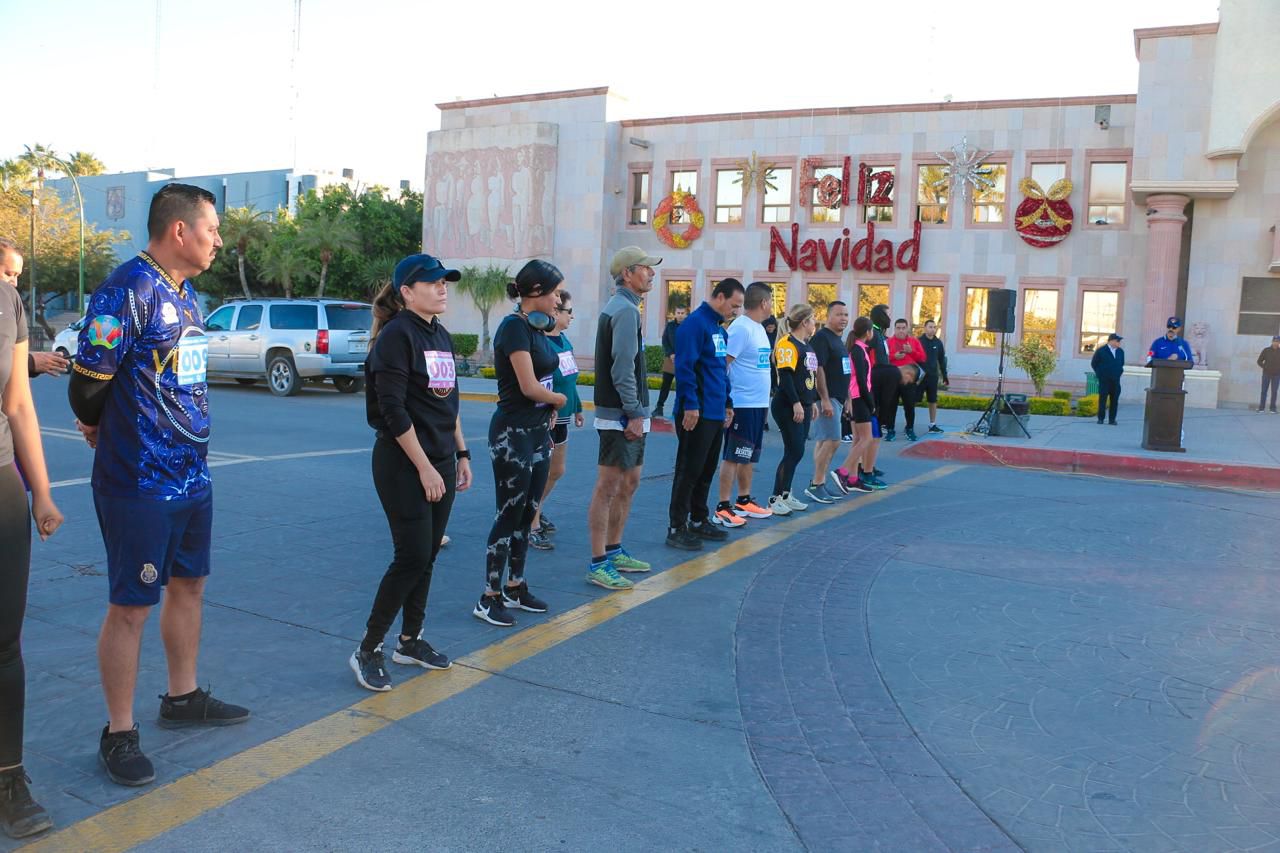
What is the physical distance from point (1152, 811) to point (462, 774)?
2429mm

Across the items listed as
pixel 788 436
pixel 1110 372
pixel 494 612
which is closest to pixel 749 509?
pixel 788 436

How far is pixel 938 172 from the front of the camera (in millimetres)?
31141

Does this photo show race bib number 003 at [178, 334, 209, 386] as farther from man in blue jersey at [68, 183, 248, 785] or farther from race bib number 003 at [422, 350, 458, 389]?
race bib number 003 at [422, 350, 458, 389]

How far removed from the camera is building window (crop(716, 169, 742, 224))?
113 ft

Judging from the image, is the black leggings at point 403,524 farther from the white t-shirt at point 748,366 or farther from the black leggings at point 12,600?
the white t-shirt at point 748,366

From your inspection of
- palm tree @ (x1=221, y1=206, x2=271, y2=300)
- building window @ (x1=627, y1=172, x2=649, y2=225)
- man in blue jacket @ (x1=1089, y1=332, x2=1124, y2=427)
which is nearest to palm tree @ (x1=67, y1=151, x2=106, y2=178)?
palm tree @ (x1=221, y1=206, x2=271, y2=300)

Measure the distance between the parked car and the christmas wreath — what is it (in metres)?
15.6

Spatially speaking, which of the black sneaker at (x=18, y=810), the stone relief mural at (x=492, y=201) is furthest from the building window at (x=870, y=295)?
the black sneaker at (x=18, y=810)

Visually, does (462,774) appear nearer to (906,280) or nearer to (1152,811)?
(1152,811)

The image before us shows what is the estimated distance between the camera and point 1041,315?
30.1m

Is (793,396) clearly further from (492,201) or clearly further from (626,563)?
(492,201)

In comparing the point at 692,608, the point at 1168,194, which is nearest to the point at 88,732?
the point at 692,608

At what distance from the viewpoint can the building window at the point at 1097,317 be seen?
29188 mm

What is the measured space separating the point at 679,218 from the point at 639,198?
2028 mm
